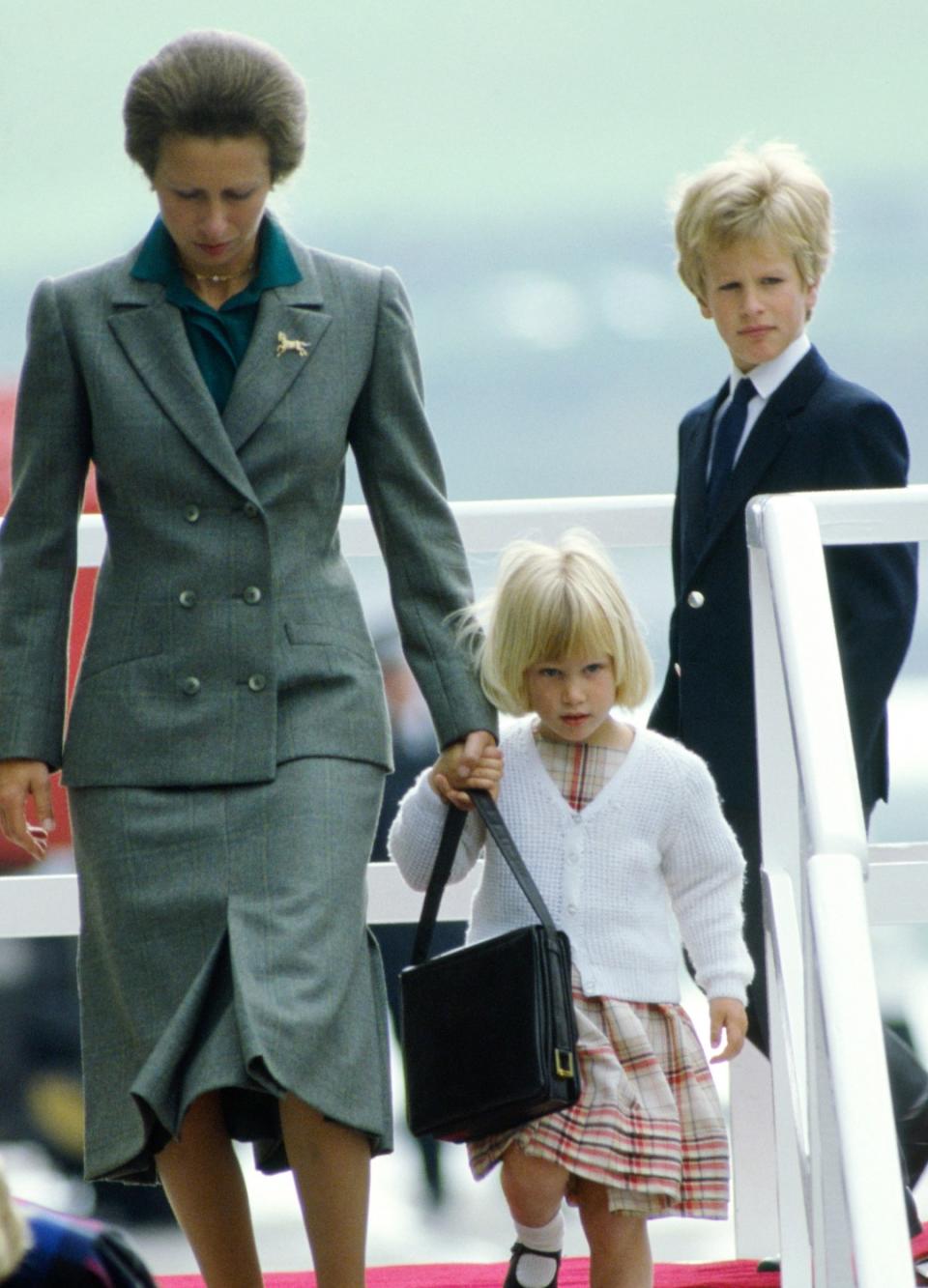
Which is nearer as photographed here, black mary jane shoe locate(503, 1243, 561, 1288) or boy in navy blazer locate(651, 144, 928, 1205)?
black mary jane shoe locate(503, 1243, 561, 1288)

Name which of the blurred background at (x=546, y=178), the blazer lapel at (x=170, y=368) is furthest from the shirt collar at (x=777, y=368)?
the blurred background at (x=546, y=178)

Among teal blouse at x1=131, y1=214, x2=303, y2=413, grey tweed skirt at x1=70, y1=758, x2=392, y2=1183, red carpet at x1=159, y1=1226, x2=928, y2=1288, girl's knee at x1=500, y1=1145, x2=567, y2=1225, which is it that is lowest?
red carpet at x1=159, y1=1226, x2=928, y2=1288

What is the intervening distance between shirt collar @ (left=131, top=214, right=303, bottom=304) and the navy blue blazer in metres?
0.70

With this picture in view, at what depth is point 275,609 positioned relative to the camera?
2676mm

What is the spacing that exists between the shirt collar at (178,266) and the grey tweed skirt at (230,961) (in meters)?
0.55

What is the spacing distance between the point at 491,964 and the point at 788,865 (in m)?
0.37

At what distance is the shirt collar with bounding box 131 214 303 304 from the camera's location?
107 inches

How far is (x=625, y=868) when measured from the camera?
281 cm

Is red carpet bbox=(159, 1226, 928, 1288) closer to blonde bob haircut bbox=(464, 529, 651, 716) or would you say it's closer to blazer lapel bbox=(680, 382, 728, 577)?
blonde bob haircut bbox=(464, 529, 651, 716)

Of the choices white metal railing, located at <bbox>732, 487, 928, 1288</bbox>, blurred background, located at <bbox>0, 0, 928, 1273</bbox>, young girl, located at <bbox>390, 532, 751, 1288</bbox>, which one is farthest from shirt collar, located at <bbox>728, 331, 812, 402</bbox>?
blurred background, located at <bbox>0, 0, 928, 1273</bbox>

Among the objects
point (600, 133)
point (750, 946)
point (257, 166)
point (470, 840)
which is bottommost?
point (750, 946)

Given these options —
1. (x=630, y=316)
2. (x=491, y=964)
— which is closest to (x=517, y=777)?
(x=491, y=964)

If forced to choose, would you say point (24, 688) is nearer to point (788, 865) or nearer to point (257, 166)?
point (257, 166)

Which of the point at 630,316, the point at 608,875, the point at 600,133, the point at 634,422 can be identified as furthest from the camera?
the point at 600,133
